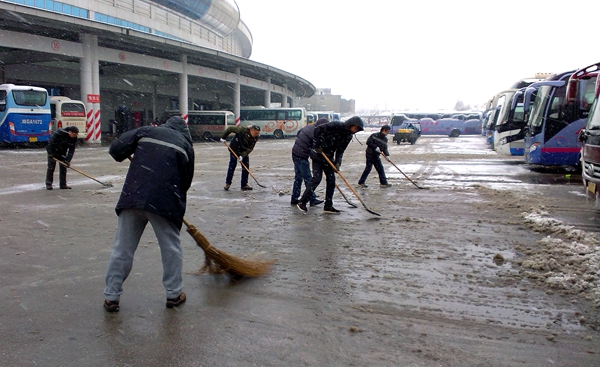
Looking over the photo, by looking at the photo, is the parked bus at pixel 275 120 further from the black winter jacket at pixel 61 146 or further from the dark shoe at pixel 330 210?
the dark shoe at pixel 330 210

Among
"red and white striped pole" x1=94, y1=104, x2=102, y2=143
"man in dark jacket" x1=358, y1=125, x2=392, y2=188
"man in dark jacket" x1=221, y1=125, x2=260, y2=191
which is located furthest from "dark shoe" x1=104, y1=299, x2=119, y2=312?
"red and white striped pole" x1=94, y1=104, x2=102, y2=143

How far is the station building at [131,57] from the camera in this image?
83.4ft

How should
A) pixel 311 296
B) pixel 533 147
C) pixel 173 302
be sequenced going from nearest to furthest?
pixel 173 302 < pixel 311 296 < pixel 533 147

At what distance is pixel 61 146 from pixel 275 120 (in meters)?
32.7

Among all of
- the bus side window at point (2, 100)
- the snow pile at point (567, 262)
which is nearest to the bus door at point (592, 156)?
the snow pile at point (567, 262)

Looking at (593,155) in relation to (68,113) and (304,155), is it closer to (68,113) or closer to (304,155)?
(304,155)

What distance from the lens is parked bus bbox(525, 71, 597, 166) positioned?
12.2 m

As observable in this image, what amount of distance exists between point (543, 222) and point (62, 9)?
3507 centimetres

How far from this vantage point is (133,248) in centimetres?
365

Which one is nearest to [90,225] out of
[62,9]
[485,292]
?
[485,292]

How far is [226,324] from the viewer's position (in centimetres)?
334

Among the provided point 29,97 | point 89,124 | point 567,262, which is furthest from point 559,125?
point 89,124

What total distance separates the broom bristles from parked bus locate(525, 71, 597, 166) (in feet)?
35.3

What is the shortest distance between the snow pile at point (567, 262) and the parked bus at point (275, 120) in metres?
36.3
